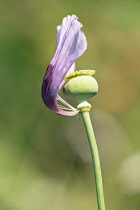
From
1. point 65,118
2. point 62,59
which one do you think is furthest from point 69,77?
point 65,118

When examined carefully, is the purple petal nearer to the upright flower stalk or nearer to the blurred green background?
the upright flower stalk

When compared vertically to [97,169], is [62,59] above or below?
above

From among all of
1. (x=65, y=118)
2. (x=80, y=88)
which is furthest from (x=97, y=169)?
(x=65, y=118)

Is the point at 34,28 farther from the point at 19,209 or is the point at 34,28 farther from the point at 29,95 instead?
the point at 19,209

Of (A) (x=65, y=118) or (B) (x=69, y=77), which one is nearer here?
(B) (x=69, y=77)

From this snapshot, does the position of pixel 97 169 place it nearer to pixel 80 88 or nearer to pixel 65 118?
pixel 80 88

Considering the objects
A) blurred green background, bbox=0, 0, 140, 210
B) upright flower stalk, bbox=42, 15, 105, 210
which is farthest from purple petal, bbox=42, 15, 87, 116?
blurred green background, bbox=0, 0, 140, 210

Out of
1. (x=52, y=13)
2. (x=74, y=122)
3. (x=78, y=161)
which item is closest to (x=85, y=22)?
(x=52, y=13)
